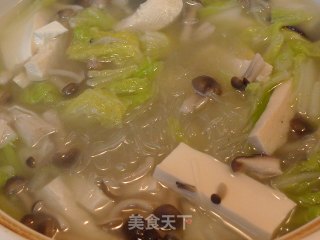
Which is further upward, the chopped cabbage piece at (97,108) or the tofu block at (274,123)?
the chopped cabbage piece at (97,108)

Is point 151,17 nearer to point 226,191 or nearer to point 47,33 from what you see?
point 47,33

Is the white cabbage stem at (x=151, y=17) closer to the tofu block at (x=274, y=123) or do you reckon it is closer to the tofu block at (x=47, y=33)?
the tofu block at (x=47, y=33)

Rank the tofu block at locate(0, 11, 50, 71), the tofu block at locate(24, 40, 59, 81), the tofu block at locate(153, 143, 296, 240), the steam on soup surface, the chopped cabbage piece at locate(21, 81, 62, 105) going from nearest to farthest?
the tofu block at locate(153, 143, 296, 240)
the steam on soup surface
the chopped cabbage piece at locate(21, 81, 62, 105)
the tofu block at locate(24, 40, 59, 81)
the tofu block at locate(0, 11, 50, 71)

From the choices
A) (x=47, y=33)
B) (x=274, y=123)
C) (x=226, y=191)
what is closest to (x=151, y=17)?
(x=47, y=33)

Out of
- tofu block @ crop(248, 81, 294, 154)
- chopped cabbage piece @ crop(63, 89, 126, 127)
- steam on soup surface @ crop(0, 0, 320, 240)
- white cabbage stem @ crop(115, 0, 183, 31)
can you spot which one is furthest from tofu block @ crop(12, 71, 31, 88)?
tofu block @ crop(248, 81, 294, 154)

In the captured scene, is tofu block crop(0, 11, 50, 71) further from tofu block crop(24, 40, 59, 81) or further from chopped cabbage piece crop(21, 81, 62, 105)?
chopped cabbage piece crop(21, 81, 62, 105)

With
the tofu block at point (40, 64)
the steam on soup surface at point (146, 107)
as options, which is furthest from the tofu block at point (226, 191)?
the tofu block at point (40, 64)
